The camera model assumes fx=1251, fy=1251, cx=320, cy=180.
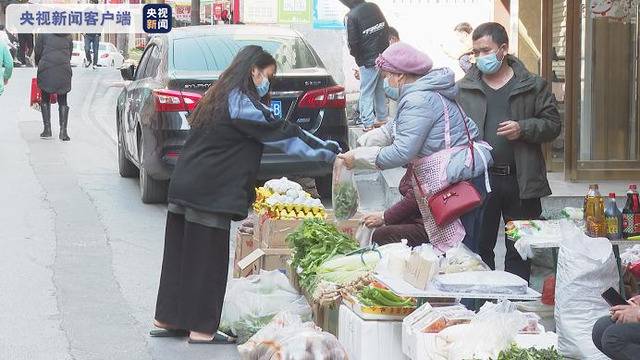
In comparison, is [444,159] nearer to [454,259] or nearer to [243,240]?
[454,259]

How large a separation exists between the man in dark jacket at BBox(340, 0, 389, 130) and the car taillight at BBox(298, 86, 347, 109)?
2802 mm

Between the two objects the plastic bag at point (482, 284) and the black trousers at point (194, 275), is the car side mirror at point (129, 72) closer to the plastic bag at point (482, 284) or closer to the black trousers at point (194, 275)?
the black trousers at point (194, 275)

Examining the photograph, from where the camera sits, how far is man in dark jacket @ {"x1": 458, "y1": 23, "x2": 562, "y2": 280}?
25.7 ft

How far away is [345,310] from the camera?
6.75 meters

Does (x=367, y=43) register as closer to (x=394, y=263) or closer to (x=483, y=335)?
(x=394, y=263)

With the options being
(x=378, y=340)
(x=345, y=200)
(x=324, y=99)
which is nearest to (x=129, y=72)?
(x=324, y=99)

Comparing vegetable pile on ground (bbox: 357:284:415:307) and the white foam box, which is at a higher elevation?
vegetable pile on ground (bbox: 357:284:415:307)

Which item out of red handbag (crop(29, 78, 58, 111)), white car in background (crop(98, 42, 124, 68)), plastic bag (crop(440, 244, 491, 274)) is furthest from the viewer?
white car in background (crop(98, 42, 124, 68))

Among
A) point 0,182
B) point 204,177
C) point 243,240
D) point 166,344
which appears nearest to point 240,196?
point 204,177

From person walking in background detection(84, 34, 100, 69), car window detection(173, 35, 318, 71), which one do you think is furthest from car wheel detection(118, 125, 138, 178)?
person walking in background detection(84, 34, 100, 69)

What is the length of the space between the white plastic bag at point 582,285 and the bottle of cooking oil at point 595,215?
7 centimetres

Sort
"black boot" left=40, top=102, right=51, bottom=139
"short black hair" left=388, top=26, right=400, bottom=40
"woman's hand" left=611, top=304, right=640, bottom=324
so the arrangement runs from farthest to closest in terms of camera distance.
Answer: "black boot" left=40, top=102, right=51, bottom=139 → "short black hair" left=388, top=26, right=400, bottom=40 → "woman's hand" left=611, top=304, right=640, bottom=324

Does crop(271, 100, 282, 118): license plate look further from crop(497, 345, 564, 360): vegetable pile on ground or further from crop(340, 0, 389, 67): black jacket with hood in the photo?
crop(497, 345, 564, 360): vegetable pile on ground

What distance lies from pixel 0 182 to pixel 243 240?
6.35 m
